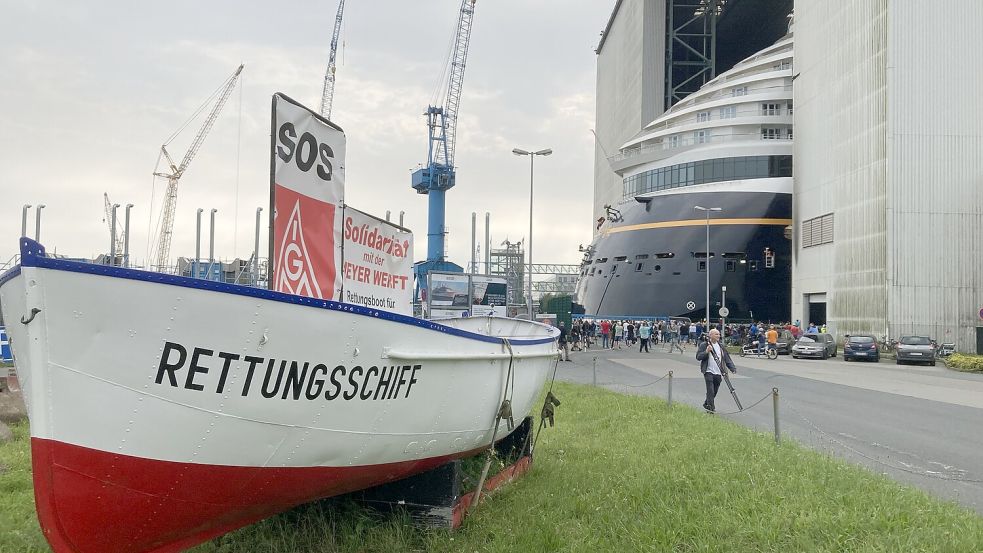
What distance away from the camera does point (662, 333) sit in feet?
146

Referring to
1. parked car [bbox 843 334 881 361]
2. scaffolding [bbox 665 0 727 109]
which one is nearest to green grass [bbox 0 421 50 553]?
parked car [bbox 843 334 881 361]

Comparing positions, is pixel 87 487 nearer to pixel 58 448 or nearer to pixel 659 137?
pixel 58 448

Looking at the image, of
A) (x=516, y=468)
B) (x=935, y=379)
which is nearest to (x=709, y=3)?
(x=935, y=379)

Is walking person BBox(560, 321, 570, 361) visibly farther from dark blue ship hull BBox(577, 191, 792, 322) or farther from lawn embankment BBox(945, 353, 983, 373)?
dark blue ship hull BBox(577, 191, 792, 322)

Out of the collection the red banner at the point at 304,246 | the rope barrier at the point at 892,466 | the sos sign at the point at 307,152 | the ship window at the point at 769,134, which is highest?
the ship window at the point at 769,134

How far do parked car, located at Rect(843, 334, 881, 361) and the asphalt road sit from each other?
119 inches

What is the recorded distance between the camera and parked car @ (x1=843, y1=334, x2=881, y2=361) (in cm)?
3042

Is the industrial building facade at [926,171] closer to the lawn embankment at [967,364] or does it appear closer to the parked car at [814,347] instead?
the parked car at [814,347]

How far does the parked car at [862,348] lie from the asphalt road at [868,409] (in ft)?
9.95

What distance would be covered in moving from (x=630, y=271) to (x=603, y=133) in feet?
148

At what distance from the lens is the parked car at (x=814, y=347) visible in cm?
3216

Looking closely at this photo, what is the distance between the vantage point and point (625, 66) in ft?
256

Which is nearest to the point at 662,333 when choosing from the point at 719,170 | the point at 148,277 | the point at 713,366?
the point at 719,170

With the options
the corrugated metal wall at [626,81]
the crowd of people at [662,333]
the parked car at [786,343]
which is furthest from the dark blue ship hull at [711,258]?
the corrugated metal wall at [626,81]
